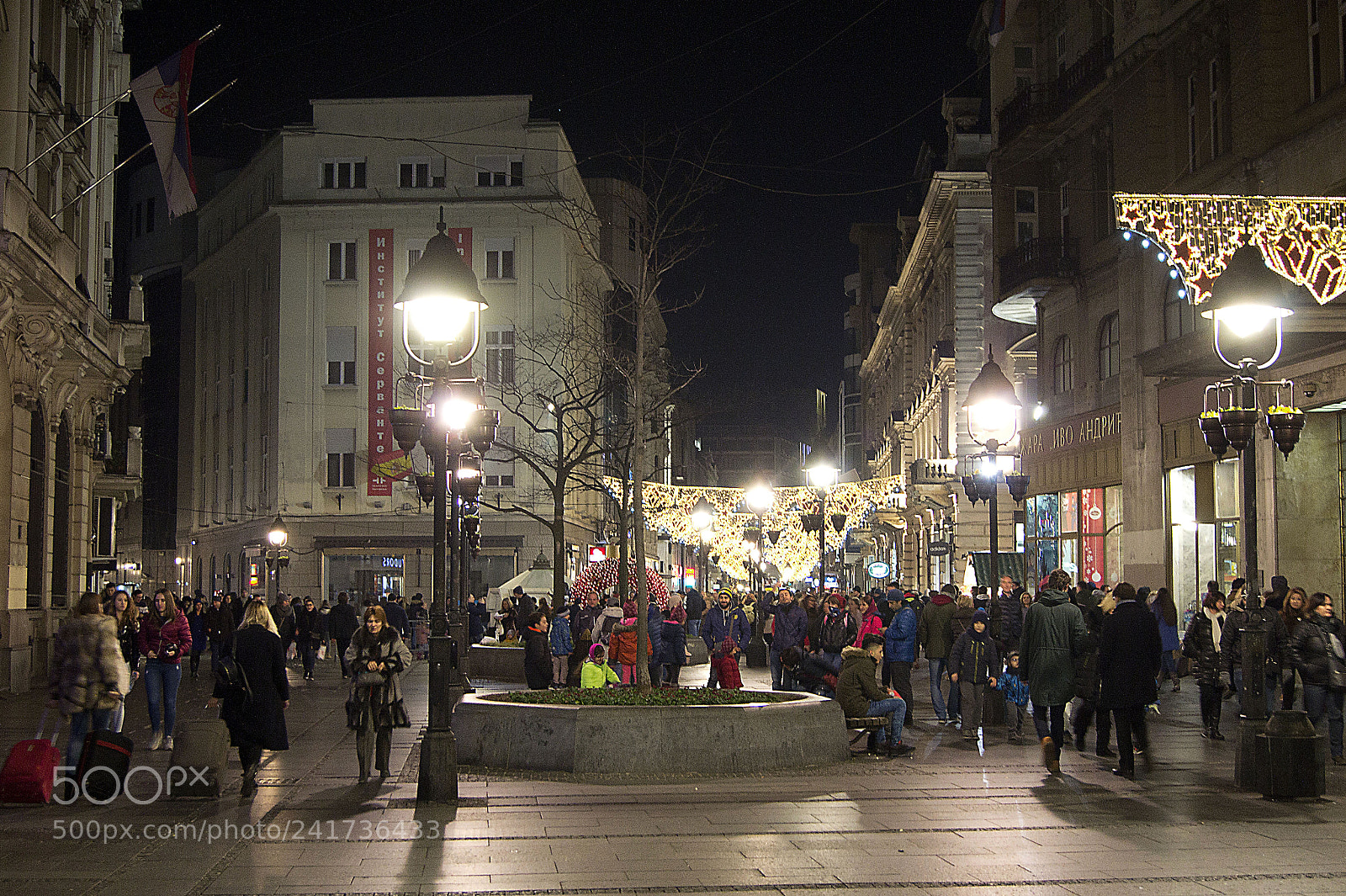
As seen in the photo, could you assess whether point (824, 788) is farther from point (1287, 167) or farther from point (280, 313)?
point (280, 313)

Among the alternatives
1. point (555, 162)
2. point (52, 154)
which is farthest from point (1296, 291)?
point (555, 162)

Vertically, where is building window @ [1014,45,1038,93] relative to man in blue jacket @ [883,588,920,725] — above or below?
above

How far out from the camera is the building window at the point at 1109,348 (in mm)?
31531

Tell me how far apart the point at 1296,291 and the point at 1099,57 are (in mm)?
14102

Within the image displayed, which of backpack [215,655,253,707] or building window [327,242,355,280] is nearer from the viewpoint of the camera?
backpack [215,655,253,707]

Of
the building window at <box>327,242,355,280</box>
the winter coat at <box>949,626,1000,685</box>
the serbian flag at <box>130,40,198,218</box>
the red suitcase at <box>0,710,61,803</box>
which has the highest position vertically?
the building window at <box>327,242,355,280</box>

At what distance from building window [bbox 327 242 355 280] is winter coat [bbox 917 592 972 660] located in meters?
45.8

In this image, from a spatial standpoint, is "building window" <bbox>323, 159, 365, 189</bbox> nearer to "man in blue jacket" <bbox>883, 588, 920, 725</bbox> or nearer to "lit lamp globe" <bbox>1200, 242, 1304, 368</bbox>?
"man in blue jacket" <bbox>883, 588, 920, 725</bbox>

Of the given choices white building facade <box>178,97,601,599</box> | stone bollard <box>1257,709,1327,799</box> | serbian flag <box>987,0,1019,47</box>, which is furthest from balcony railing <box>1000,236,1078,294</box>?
white building facade <box>178,97,601,599</box>

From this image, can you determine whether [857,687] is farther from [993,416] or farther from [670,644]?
[670,644]

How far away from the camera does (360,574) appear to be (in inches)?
Result: 2336

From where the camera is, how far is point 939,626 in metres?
18.9

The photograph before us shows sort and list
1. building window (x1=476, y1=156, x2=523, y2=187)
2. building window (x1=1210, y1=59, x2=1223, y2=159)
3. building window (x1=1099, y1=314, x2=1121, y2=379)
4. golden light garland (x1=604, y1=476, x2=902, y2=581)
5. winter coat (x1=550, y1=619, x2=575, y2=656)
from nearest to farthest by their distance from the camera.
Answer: winter coat (x1=550, y1=619, x2=575, y2=656)
building window (x1=1210, y1=59, x2=1223, y2=159)
building window (x1=1099, y1=314, x2=1121, y2=379)
golden light garland (x1=604, y1=476, x2=902, y2=581)
building window (x1=476, y1=156, x2=523, y2=187)

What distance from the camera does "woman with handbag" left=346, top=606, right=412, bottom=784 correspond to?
42.9 ft
